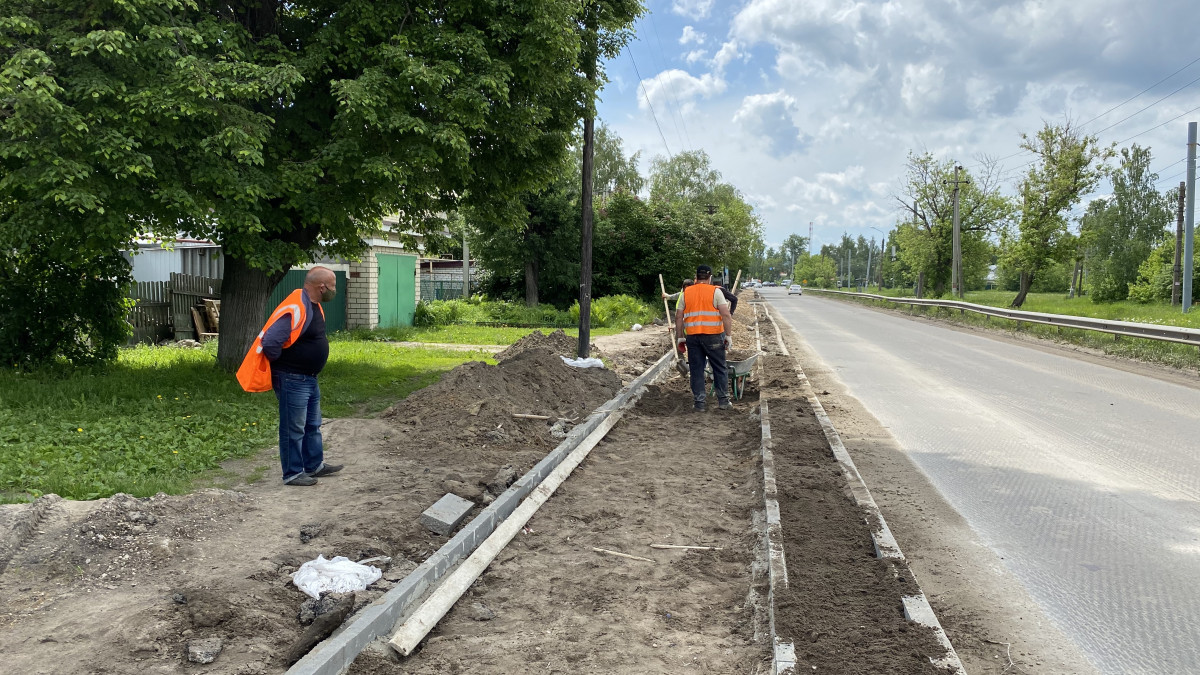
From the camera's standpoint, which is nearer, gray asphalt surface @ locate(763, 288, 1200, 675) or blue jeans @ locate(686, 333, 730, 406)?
gray asphalt surface @ locate(763, 288, 1200, 675)

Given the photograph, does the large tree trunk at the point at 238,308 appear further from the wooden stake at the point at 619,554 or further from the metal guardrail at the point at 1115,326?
the metal guardrail at the point at 1115,326

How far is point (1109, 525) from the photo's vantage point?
5.53 metres

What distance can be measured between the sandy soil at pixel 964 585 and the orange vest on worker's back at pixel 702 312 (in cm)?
307

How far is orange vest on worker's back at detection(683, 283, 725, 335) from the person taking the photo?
10445 mm

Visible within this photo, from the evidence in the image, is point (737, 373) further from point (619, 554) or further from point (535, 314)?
point (535, 314)

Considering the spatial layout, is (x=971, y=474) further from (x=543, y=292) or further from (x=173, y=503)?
(x=543, y=292)

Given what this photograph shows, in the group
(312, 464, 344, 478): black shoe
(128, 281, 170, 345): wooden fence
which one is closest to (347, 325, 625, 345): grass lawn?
(128, 281, 170, 345): wooden fence

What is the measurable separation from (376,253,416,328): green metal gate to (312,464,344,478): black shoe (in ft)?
52.3

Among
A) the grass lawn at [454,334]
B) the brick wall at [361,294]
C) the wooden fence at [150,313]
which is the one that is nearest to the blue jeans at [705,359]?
the grass lawn at [454,334]

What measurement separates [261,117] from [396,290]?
548 inches

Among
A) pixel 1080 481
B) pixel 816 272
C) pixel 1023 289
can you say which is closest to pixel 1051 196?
pixel 1023 289

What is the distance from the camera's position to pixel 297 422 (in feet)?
20.2

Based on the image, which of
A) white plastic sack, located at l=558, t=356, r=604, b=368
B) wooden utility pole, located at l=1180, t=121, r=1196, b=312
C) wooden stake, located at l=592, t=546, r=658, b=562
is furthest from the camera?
wooden utility pole, located at l=1180, t=121, r=1196, b=312

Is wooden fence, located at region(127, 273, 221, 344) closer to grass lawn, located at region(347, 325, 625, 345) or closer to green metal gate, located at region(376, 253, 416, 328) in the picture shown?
grass lawn, located at region(347, 325, 625, 345)
